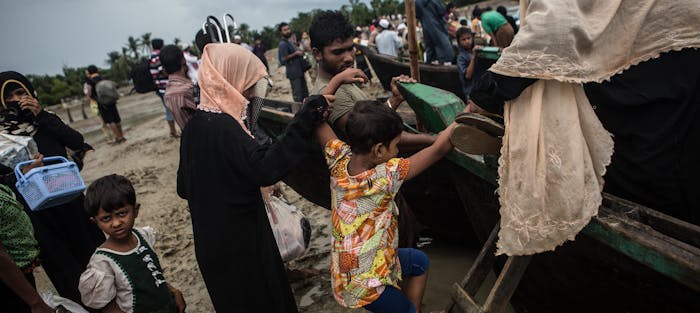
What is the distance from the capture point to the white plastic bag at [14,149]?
2.35m

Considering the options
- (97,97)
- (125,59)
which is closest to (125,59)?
(125,59)

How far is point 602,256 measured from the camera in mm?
1497

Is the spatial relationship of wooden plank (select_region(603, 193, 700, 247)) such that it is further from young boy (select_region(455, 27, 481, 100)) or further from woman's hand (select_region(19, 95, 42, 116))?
young boy (select_region(455, 27, 481, 100))

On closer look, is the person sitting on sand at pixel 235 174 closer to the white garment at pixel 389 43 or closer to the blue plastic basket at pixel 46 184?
the blue plastic basket at pixel 46 184

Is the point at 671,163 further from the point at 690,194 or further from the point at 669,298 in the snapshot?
the point at 669,298

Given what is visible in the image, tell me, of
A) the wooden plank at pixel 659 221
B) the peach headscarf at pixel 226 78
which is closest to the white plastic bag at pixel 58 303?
the peach headscarf at pixel 226 78

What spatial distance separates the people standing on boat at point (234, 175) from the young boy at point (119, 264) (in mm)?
319

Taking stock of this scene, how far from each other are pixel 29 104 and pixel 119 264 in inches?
54.7

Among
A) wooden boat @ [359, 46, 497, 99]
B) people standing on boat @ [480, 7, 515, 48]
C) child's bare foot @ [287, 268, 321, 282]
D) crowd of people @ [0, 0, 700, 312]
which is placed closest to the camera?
crowd of people @ [0, 0, 700, 312]

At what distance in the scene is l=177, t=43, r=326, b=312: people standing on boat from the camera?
5.54 ft

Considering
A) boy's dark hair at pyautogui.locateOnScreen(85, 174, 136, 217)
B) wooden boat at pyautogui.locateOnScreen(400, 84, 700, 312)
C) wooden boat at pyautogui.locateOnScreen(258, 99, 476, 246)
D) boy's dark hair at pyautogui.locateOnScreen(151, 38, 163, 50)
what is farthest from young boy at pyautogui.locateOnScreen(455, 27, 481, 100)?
boy's dark hair at pyautogui.locateOnScreen(151, 38, 163, 50)

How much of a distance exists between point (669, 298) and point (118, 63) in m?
53.0

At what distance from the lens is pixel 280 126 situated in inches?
143

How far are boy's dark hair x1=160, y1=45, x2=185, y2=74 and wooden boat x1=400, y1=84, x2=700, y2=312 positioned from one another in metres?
2.90
